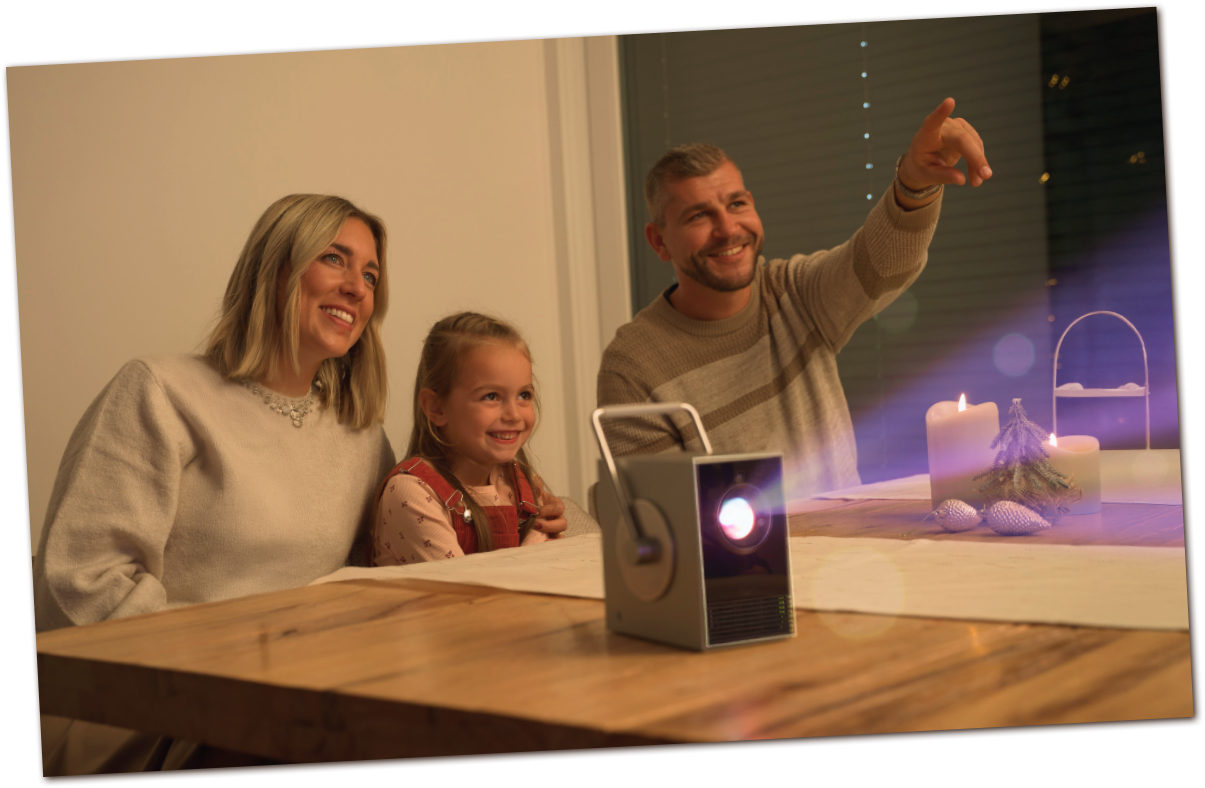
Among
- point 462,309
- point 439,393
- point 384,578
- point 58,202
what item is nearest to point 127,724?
point 384,578

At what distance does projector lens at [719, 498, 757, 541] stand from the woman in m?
0.70

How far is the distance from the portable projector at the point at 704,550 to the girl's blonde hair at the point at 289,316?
2.29ft

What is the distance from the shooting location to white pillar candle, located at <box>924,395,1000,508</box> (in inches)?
34.1

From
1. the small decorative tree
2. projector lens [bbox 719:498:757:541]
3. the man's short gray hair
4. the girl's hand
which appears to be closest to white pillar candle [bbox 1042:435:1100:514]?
the small decorative tree

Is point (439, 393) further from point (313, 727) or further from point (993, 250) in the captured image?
point (993, 250)

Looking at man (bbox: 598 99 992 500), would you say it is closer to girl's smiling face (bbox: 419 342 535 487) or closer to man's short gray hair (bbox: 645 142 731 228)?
man's short gray hair (bbox: 645 142 731 228)

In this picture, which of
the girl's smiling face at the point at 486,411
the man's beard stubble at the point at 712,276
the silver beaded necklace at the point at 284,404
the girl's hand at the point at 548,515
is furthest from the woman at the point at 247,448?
the man's beard stubble at the point at 712,276

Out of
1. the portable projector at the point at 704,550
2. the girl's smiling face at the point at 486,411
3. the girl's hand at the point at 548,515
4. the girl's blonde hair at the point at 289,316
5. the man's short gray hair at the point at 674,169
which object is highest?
the man's short gray hair at the point at 674,169

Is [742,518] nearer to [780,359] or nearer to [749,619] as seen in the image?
[749,619]

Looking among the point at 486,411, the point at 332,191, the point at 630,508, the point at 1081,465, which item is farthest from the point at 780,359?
the point at 630,508

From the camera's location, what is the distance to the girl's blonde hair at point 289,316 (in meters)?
1.13

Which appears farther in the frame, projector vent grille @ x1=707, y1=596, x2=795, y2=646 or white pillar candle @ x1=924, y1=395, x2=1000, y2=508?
white pillar candle @ x1=924, y1=395, x2=1000, y2=508

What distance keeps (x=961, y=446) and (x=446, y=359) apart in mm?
719

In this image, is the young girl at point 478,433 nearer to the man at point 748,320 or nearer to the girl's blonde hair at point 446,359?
the girl's blonde hair at point 446,359
